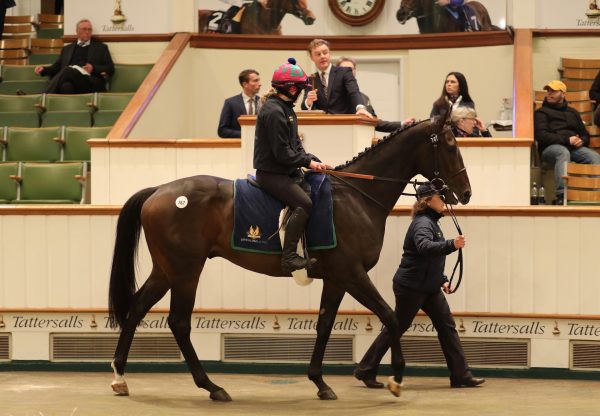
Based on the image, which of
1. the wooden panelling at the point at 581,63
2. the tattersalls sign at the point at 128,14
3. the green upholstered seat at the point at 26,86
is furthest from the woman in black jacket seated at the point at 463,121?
the green upholstered seat at the point at 26,86

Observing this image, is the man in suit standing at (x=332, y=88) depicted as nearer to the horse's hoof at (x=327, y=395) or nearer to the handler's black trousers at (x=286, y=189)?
the handler's black trousers at (x=286, y=189)

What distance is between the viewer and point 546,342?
9922 mm

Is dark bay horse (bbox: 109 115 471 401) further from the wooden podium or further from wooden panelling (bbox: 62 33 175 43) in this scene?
wooden panelling (bbox: 62 33 175 43)

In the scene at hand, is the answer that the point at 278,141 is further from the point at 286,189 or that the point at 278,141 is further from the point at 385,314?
the point at 385,314

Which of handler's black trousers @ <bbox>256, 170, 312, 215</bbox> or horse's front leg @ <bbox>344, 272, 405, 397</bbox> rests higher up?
handler's black trousers @ <bbox>256, 170, 312, 215</bbox>

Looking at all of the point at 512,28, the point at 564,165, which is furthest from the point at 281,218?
the point at 512,28

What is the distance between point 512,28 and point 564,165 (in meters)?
4.41

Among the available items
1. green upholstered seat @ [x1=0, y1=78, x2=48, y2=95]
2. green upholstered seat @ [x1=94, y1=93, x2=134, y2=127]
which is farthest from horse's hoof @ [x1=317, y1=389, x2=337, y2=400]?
green upholstered seat @ [x1=0, y1=78, x2=48, y2=95]

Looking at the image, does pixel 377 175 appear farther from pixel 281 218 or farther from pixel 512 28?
pixel 512 28

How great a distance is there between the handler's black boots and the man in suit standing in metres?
2.42

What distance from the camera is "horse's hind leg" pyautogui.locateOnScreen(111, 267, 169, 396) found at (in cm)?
916

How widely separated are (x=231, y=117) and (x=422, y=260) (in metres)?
3.55

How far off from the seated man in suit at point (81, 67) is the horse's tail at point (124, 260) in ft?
20.8

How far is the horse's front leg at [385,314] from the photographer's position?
875 cm
